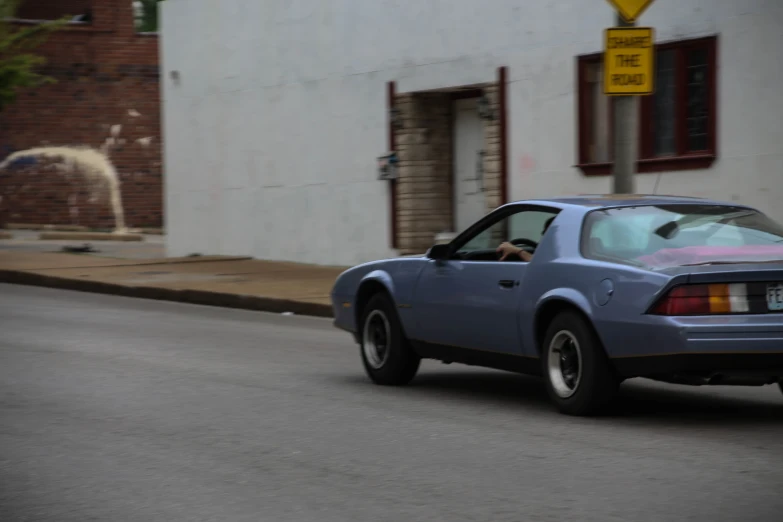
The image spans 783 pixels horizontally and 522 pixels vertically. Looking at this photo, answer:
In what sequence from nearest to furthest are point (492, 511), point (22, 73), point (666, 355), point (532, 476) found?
point (492, 511)
point (532, 476)
point (666, 355)
point (22, 73)

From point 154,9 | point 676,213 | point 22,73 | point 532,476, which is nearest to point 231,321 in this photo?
point 676,213

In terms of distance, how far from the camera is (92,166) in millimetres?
37625

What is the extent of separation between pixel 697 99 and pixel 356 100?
6.45 meters

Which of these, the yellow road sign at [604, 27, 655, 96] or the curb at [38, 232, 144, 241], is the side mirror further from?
the curb at [38, 232, 144, 241]

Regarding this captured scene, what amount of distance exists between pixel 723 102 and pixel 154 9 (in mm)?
60276

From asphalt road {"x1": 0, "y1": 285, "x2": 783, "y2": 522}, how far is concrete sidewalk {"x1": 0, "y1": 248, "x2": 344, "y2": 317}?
516cm

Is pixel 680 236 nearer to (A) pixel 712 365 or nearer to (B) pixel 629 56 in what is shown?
(A) pixel 712 365

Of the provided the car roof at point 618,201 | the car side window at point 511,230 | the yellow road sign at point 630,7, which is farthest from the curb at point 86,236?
the car roof at point 618,201

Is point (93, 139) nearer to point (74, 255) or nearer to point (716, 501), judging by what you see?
point (74, 255)

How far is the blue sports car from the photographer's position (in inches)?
303

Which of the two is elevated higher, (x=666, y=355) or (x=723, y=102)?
(x=723, y=102)

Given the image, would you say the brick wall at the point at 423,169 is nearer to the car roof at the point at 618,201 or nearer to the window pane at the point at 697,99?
the window pane at the point at 697,99

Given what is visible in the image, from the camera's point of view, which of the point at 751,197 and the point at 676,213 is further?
the point at 751,197

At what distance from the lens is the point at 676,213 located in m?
8.61
